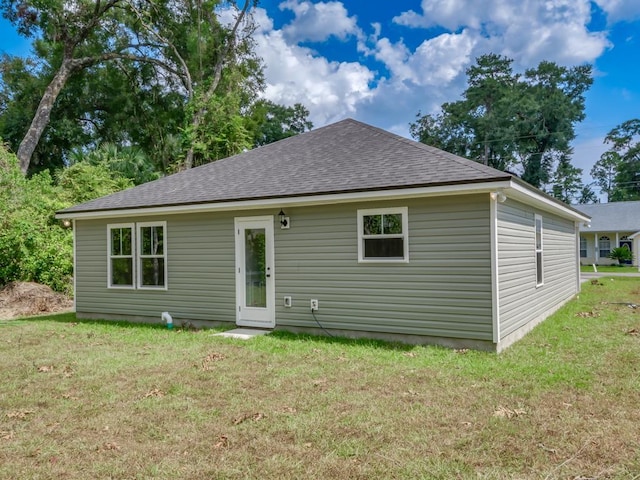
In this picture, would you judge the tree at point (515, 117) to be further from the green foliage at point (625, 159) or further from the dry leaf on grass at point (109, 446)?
the dry leaf on grass at point (109, 446)

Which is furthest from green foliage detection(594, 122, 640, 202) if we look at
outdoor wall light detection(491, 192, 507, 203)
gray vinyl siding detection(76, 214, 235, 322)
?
gray vinyl siding detection(76, 214, 235, 322)

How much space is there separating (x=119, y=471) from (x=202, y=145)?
19.6m

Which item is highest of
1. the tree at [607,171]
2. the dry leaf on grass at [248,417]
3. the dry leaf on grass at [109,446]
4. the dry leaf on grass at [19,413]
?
the tree at [607,171]

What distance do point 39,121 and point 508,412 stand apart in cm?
2203

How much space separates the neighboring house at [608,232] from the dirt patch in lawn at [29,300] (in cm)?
3083

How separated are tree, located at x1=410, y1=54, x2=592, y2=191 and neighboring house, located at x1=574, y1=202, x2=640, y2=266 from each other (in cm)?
729

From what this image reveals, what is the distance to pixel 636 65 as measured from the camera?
21062 millimetres

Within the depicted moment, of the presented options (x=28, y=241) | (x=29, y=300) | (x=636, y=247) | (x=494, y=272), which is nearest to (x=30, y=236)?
(x=28, y=241)

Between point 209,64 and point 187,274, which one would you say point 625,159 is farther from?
point 187,274

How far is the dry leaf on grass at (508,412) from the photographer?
407 centimetres

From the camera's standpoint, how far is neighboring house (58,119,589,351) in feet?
21.8


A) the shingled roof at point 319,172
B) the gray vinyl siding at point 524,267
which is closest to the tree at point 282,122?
the shingled roof at point 319,172

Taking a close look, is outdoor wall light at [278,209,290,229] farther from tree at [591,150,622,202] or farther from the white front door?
tree at [591,150,622,202]

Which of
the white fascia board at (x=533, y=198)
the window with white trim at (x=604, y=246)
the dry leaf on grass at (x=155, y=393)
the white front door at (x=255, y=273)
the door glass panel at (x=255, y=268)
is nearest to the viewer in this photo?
the dry leaf on grass at (x=155, y=393)
